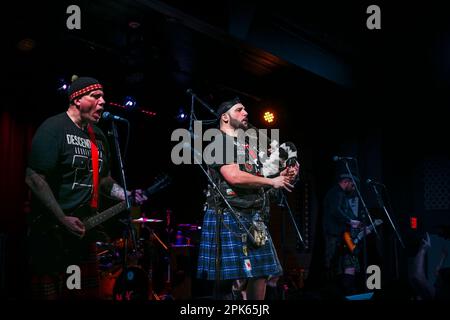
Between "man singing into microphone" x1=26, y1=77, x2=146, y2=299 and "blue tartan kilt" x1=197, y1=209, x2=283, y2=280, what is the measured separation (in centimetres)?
77

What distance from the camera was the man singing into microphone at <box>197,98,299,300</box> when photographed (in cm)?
417

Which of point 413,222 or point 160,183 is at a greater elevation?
point 160,183

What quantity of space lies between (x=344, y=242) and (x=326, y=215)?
589 mm

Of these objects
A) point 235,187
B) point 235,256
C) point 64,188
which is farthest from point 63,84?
point 235,256

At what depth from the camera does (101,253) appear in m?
5.94

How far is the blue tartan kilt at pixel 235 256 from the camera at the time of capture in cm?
418

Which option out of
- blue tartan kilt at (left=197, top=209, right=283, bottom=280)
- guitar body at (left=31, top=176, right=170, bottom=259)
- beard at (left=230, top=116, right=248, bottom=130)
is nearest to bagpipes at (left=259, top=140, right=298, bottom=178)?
beard at (left=230, top=116, right=248, bottom=130)

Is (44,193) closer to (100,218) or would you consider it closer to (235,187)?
(100,218)

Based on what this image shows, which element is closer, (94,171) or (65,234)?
(65,234)

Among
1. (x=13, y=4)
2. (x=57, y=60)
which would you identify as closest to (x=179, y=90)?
(x=57, y=60)

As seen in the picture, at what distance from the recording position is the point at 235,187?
429 centimetres

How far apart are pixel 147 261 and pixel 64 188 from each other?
12.1 ft

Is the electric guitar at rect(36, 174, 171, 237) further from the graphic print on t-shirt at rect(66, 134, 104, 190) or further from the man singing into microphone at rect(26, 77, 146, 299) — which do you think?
the graphic print on t-shirt at rect(66, 134, 104, 190)
